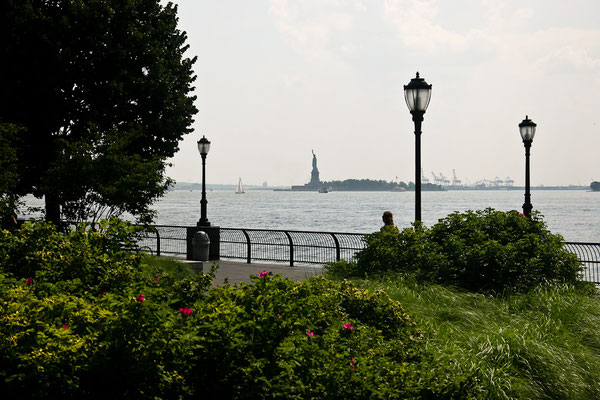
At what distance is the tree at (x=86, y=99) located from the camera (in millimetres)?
16078

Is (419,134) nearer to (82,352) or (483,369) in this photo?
(483,369)

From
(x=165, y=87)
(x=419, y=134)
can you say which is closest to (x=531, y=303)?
(x=419, y=134)

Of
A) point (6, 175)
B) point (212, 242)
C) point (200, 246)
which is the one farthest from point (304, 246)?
point (6, 175)

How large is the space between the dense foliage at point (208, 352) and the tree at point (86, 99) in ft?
36.5

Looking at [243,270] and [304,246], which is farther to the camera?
[304,246]

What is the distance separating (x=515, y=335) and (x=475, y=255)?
3.10 m

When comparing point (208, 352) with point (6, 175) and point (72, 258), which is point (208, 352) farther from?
point (6, 175)

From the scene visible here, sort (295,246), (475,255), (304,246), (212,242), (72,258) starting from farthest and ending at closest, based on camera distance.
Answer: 1. (295,246)
2. (212,242)
3. (304,246)
4. (475,255)
5. (72,258)

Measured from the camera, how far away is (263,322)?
4.56 m

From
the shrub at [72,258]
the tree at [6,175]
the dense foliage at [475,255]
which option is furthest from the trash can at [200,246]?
the shrub at [72,258]

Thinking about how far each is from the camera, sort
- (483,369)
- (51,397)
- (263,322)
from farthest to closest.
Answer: (483,369)
(263,322)
(51,397)

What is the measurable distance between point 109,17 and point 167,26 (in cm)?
Answer: 366

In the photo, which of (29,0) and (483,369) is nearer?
(483,369)

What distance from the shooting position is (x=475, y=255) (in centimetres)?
867
